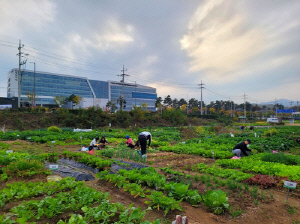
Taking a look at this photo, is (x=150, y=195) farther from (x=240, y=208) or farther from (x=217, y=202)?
(x=240, y=208)

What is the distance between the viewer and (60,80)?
84625mm

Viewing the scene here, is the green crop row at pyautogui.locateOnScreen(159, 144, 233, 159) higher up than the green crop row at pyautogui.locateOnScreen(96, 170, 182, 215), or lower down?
lower down

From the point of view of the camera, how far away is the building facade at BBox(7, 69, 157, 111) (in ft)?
249

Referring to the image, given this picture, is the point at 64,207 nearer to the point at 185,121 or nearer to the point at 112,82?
the point at 185,121

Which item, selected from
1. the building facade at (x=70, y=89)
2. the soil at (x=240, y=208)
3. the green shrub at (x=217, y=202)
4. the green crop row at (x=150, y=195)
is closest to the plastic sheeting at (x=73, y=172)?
the green crop row at (x=150, y=195)

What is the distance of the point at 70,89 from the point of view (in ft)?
286

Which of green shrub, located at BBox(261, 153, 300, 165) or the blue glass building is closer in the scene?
green shrub, located at BBox(261, 153, 300, 165)

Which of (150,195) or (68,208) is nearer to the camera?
(68,208)

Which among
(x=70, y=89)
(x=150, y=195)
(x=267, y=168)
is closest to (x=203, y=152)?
(x=267, y=168)

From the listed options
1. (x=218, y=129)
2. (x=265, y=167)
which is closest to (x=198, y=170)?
(x=265, y=167)

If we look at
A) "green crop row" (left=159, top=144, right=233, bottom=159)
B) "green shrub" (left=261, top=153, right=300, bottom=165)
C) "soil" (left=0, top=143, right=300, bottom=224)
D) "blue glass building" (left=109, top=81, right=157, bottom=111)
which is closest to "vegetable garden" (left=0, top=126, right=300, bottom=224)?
"soil" (left=0, top=143, right=300, bottom=224)

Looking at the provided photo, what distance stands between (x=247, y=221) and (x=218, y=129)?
69.3 feet

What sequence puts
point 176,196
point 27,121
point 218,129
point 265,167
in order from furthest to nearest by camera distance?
point 27,121, point 218,129, point 265,167, point 176,196

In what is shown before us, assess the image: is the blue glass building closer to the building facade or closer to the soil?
the building facade
